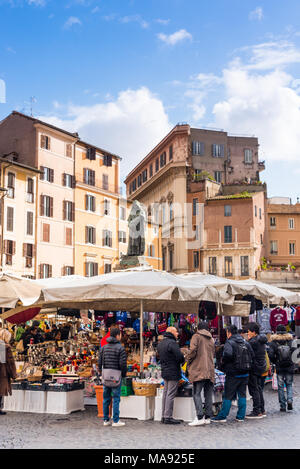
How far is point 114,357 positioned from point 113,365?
0.13 metres

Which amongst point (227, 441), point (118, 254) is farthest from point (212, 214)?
point (227, 441)

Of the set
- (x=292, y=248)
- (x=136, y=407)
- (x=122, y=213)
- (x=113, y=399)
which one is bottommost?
(x=136, y=407)

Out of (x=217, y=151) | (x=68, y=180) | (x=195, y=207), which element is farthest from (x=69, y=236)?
(x=217, y=151)

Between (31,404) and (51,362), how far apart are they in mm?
1800

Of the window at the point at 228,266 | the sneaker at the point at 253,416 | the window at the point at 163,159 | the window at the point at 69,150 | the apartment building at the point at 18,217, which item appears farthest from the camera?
the window at the point at 163,159

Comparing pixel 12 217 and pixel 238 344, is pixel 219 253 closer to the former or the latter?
pixel 12 217

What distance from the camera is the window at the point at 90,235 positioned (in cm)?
4703

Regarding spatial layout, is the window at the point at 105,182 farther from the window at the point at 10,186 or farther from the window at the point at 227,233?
the window at the point at 227,233

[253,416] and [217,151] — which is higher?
[217,151]

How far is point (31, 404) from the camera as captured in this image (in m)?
10.7

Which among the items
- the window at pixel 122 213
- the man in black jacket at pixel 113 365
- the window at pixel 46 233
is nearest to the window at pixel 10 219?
the window at pixel 46 233

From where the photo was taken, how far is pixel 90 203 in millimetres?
48062

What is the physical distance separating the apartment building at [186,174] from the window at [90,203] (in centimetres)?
1233

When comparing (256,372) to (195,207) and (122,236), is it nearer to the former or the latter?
(122,236)
